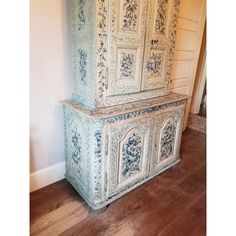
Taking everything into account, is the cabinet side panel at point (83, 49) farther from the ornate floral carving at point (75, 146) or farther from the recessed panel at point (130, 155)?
the recessed panel at point (130, 155)

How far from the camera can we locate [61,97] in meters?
1.66

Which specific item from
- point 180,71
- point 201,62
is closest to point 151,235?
point 180,71

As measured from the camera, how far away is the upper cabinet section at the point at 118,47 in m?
1.28

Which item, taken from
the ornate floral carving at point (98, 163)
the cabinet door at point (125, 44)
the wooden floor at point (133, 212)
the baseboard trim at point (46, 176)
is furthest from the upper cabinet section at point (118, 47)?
the wooden floor at point (133, 212)

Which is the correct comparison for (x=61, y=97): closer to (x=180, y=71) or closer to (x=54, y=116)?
(x=54, y=116)

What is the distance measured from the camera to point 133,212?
5.00ft

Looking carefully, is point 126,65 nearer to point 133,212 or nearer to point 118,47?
point 118,47

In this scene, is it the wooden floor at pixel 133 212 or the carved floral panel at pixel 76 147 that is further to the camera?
the carved floral panel at pixel 76 147

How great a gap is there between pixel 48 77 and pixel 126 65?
0.62 m

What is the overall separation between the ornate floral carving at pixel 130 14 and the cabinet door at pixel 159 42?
0.48 feet

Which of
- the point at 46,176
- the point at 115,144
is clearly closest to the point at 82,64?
the point at 115,144

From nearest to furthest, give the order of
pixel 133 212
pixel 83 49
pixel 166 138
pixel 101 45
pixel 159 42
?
pixel 101 45 < pixel 83 49 < pixel 133 212 < pixel 159 42 < pixel 166 138

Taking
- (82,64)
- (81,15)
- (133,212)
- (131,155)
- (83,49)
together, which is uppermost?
(81,15)
